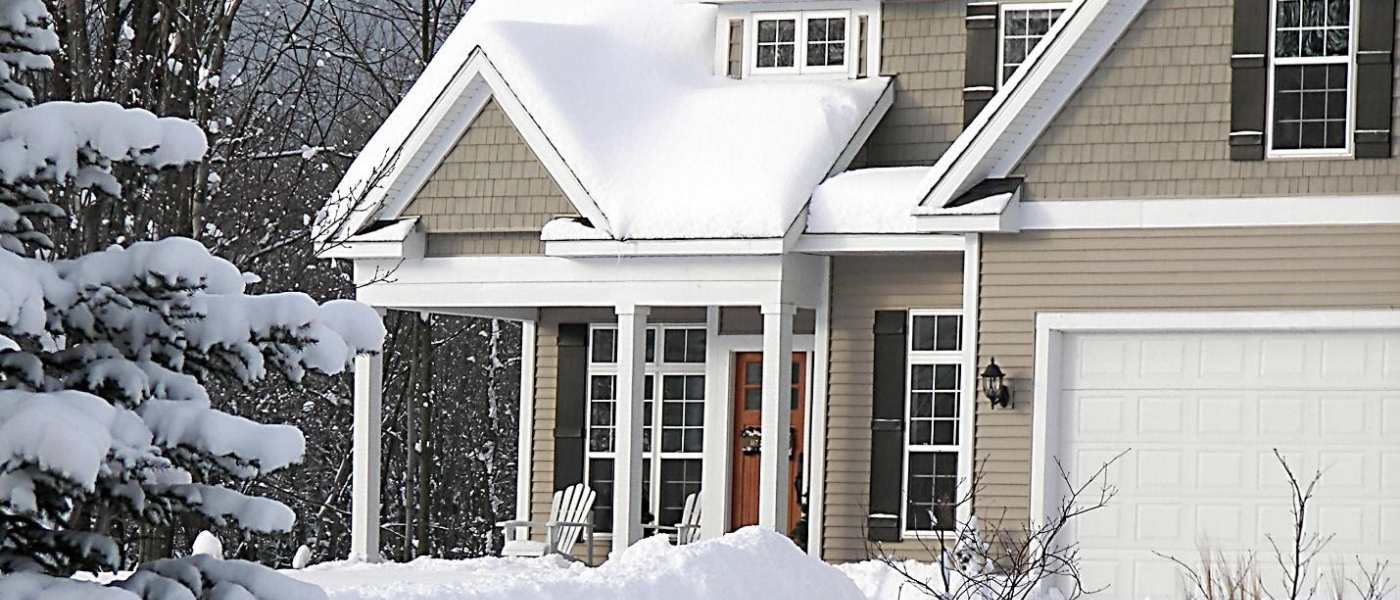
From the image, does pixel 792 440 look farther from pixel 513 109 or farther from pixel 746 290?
Answer: pixel 513 109

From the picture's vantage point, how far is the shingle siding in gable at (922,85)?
58.0ft

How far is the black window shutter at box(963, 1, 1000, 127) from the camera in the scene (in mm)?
17547

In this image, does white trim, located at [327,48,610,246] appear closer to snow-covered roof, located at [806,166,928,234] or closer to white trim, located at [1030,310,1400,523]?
snow-covered roof, located at [806,166,928,234]

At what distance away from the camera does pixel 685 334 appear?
19078 millimetres

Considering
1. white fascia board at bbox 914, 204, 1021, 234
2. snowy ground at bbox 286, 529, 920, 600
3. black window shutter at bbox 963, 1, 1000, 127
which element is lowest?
snowy ground at bbox 286, 529, 920, 600

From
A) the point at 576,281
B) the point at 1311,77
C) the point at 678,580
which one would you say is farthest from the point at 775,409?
the point at 678,580

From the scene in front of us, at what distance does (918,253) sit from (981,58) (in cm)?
200

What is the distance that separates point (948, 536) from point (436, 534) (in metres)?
17.0

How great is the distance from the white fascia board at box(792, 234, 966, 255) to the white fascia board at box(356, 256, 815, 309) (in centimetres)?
24

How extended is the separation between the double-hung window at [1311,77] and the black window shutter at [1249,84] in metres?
0.07

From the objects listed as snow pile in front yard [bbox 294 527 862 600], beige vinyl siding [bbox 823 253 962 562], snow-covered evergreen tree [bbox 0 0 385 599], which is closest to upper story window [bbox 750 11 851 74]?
beige vinyl siding [bbox 823 253 962 562]

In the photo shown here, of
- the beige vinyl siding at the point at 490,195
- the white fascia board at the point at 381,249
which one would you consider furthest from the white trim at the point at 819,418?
the white fascia board at the point at 381,249

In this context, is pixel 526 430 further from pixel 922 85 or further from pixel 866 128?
pixel 922 85

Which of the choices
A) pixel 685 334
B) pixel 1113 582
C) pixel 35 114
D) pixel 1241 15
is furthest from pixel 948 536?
pixel 35 114
